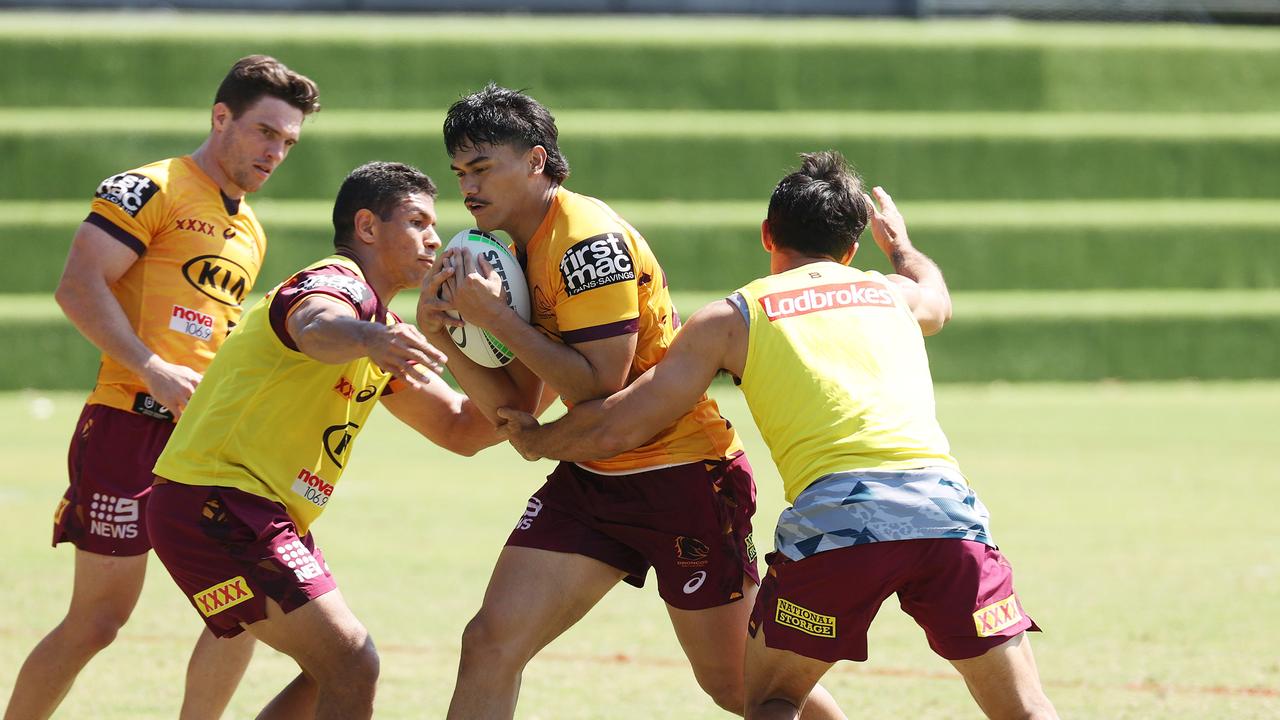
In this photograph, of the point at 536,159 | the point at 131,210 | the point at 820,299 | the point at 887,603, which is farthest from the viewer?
the point at 887,603

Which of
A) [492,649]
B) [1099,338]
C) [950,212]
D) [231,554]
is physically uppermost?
[231,554]

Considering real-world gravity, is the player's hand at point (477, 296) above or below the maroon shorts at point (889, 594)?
above

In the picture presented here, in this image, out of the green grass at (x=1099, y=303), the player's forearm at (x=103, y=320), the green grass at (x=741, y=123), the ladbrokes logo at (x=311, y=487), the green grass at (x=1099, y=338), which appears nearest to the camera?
the ladbrokes logo at (x=311, y=487)

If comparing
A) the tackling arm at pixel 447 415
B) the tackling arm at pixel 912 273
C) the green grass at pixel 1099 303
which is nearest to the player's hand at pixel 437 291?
the tackling arm at pixel 447 415

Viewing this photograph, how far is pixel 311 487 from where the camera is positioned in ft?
14.9

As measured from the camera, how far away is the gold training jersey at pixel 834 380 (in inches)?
162

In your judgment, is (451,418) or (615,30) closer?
(451,418)

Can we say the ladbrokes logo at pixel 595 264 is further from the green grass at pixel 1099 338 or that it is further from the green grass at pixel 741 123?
the green grass at pixel 741 123

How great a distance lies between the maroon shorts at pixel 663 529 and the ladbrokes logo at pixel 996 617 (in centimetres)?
95

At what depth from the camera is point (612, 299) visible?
4.45 metres

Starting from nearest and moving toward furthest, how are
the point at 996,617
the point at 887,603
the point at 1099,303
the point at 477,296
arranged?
1. the point at 996,617
2. the point at 477,296
3. the point at 887,603
4. the point at 1099,303

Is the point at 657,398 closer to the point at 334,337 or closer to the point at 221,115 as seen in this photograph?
the point at 334,337

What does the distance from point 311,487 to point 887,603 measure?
4187 millimetres

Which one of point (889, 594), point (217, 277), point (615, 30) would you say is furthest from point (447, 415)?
point (615, 30)
